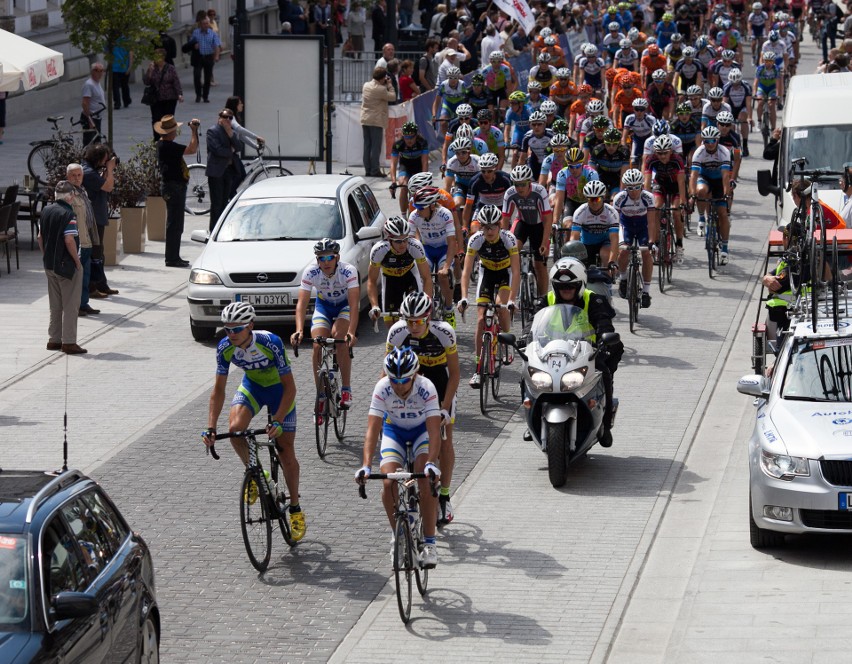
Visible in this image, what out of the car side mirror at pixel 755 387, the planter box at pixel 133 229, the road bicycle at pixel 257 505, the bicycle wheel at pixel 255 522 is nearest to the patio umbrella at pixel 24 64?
the planter box at pixel 133 229

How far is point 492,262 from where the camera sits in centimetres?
1662

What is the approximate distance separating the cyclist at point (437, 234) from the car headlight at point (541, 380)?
3.72 m

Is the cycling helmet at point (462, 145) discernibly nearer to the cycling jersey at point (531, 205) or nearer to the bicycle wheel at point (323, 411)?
the cycling jersey at point (531, 205)

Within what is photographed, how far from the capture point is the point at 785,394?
478 inches

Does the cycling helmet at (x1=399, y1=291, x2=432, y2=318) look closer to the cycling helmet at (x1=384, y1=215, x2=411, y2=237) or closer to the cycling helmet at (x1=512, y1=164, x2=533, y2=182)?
the cycling helmet at (x1=384, y1=215, x2=411, y2=237)

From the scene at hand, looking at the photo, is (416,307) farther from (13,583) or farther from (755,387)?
(13,583)

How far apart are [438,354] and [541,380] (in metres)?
1.37

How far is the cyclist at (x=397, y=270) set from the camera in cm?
1582

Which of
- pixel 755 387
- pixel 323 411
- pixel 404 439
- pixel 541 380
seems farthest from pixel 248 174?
pixel 404 439

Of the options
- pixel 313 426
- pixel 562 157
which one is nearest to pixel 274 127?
pixel 562 157

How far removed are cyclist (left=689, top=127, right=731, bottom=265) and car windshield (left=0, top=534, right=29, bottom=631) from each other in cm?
1604

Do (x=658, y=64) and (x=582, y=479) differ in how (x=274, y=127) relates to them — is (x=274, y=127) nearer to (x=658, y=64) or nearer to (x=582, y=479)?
(x=658, y=64)

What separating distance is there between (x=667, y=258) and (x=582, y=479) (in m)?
8.67

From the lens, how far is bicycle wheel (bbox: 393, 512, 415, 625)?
10.4 metres
